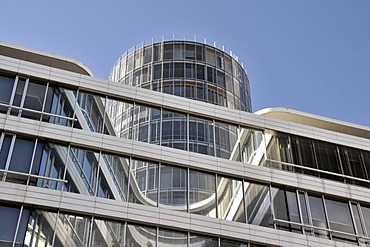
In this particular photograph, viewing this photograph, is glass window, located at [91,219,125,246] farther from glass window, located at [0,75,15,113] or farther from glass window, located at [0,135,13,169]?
glass window, located at [0,75,15,113]

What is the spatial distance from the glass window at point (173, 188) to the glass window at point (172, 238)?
1121 millimetres

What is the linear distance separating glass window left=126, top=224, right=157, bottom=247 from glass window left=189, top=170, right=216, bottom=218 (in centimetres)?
204

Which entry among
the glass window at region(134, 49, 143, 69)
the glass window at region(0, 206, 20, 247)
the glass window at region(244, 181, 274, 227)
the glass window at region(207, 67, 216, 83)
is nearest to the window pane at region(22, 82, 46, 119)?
the glass window at region(0, 206, 20, 247)

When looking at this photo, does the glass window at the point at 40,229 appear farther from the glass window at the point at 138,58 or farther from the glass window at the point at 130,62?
the glass window at the point at 130,62

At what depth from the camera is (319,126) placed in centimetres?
2653

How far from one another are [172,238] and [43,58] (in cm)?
997

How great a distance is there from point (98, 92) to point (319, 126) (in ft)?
38.3

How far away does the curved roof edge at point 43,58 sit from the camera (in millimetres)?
22641

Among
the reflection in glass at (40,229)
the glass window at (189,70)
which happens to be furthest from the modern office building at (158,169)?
the glass window at (189,70)

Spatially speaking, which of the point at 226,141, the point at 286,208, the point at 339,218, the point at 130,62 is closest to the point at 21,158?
the point at 226,141

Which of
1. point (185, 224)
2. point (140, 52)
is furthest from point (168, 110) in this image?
point (140, 52)

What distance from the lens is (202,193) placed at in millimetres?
21266

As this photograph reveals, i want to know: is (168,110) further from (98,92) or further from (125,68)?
(125,68)

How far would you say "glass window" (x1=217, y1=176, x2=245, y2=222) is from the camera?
21.1 meters
